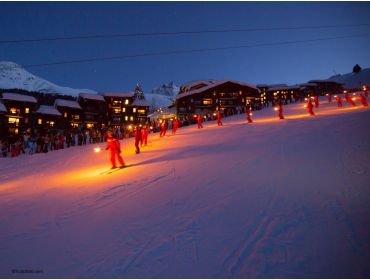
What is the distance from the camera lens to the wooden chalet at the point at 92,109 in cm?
6225

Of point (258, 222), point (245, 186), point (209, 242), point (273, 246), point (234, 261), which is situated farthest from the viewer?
point (245, 186)

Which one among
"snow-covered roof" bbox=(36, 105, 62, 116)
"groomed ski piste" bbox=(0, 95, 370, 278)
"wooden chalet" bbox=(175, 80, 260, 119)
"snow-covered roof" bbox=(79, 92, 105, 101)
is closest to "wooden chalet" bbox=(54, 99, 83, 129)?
"snow-covered roof" bbox=(36, 105, 62, 116)

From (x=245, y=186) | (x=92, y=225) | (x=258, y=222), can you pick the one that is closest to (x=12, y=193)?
(x=92, y=225)

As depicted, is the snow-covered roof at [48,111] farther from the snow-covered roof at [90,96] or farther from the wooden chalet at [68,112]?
the snow-covered roof at [90,96]

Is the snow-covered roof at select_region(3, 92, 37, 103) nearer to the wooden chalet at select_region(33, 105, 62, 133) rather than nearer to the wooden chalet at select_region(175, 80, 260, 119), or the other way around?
the wooden chalet at select_region(33, 105, 62, 133)

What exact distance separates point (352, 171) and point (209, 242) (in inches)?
204

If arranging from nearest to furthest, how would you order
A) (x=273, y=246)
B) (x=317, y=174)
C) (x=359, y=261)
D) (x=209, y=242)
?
(x=359, y=261)
(x=273, y=246)
(x=209, y=242)
(x=317, y=174)

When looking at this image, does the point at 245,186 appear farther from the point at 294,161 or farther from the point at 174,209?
the point at 294,161

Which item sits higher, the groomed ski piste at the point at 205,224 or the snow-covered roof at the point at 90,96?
the snow-covered roof at the point at 90,96

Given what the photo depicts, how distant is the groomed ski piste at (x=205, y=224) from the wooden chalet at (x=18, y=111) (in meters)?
48.3

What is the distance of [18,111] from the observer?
51656mm

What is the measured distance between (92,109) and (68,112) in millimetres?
5595

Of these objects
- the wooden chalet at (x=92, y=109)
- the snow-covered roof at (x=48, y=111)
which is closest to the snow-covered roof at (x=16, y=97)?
the snow-covered roof at (x=48, y=111)

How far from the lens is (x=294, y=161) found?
942cm
